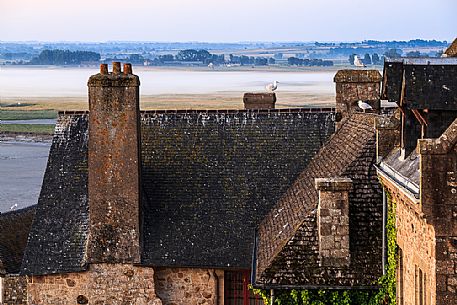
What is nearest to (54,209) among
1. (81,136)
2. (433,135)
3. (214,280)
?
(81,136)

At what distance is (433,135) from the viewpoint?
15.5 meters

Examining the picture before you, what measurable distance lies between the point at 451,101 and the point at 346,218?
17.8 feet

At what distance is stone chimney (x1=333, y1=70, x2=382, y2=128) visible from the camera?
27.9m

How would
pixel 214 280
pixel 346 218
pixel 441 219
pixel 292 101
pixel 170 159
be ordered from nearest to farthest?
pixel 441 219
pixel 346 218
pixel 214 280
pixel 170 159
pixel 292 101

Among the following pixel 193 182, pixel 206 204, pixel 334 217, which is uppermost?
pixel 334 217

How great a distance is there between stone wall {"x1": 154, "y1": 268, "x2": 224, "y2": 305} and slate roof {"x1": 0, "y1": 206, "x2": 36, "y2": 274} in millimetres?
4705

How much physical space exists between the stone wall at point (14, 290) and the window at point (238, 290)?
5.44 meters

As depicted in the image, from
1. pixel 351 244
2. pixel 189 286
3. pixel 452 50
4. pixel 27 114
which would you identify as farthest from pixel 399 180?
pixel 27 114

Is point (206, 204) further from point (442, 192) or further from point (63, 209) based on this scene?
point (442, 192)

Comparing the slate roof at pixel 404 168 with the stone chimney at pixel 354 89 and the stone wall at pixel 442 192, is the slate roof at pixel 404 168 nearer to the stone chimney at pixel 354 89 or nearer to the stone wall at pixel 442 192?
the stone wall at pixel 442 192

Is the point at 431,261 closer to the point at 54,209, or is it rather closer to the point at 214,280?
the point at 214,280

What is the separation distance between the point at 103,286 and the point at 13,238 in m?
5.04

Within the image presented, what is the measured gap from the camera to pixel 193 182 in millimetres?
26922

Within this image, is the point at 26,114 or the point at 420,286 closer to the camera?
the point at 420,286
